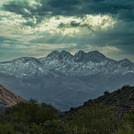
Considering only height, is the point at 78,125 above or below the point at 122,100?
above

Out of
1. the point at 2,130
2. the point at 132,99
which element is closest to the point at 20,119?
the point at 2,130

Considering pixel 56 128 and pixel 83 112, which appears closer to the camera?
pixel 56 128

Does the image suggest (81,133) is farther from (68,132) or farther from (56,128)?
(56,128)

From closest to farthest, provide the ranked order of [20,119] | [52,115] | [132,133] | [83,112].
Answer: [132,133] < [83,112] < [20,119] < [52,115]

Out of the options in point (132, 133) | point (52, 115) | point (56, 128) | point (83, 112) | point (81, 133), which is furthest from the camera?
point (52, 115)

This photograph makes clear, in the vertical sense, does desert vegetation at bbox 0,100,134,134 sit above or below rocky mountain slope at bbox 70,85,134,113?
above

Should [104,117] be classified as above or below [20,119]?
above

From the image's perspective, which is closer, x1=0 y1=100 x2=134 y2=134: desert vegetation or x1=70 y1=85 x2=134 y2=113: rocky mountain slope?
x1=0 y1=100 x2=134 y2=134: desert vegetation

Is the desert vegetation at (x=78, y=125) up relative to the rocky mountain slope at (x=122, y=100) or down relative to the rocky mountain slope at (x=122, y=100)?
up

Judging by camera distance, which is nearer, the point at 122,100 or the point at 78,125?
the point at 78,125

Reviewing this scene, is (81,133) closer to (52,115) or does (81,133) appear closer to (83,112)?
(83,112)

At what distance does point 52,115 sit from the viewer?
3328cm

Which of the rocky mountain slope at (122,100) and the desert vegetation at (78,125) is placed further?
the rocky mountain slope at (122,100)

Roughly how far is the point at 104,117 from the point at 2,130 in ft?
38.1
